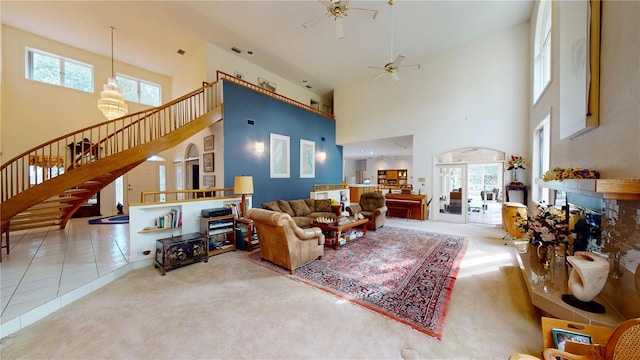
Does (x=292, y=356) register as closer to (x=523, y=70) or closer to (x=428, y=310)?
(x=428, y=310)

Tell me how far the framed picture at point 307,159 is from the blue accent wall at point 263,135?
0.16 meters

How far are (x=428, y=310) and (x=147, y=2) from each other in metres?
7.58

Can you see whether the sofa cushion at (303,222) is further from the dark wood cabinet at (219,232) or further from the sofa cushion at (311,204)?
the dark wood cabinet at (219,232)

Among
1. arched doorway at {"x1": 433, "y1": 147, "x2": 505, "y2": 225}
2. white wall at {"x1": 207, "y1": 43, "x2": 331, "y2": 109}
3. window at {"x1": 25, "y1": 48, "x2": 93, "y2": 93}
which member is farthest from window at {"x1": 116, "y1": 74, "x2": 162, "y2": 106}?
arched doorway at {"x1": 433, "y1": 147, "x2": 505, "y2": 225}

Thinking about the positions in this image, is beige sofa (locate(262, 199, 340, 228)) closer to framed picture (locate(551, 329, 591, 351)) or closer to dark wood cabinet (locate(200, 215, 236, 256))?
dark wood cabinet (locate(200, 215, 236, 256))

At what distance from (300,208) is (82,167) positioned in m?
4.33

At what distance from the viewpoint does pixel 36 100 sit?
5781mm

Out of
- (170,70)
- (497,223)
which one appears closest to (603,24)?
(497,223)

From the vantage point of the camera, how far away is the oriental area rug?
2.28 meters

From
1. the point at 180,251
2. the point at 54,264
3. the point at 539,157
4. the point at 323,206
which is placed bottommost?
the point at 54,264

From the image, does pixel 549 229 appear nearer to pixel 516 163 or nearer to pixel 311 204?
pixel 516 163

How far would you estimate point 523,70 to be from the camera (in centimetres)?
563

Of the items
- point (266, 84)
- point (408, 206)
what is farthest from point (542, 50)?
point (266, 84)

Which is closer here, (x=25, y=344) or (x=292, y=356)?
(x=292, y=356)
